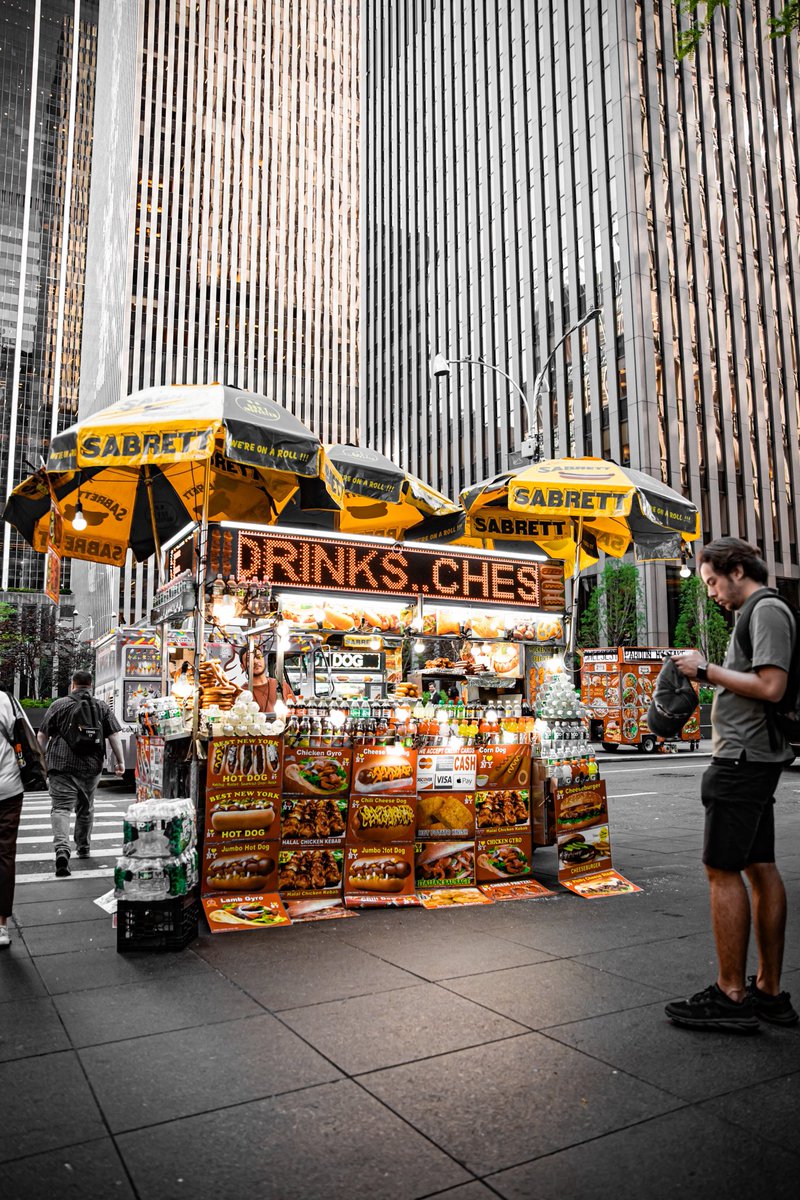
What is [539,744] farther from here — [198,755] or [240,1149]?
[240,1149]

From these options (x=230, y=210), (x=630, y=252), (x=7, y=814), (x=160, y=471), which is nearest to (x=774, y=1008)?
(x=7, y=814)

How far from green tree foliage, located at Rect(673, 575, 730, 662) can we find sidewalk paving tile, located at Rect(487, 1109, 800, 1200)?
4248 cm

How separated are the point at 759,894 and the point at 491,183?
7182 centimetres

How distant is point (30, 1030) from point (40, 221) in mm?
165106

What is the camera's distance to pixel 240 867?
581cm

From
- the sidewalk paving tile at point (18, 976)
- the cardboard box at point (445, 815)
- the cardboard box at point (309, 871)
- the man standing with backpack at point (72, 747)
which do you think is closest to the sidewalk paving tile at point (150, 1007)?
the sidewalk paving tile at point (18, 976)

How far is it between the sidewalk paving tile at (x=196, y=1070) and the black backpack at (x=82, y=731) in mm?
5068

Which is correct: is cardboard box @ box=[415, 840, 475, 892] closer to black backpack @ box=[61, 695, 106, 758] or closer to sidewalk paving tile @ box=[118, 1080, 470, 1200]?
sidewalk paving tile @ box=[118, 1080, 470, 1200]

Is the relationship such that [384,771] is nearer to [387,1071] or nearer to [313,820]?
[313,820]

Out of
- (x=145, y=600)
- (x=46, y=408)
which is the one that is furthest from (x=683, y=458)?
(x=46, y=408)

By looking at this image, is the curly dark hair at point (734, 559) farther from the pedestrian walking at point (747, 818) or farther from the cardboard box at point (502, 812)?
the cardboard box at point (502, 812)

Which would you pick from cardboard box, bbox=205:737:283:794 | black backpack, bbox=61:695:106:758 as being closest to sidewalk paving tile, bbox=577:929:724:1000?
cardboard box, bbox=205:737:283:794

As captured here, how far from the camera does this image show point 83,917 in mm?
5977

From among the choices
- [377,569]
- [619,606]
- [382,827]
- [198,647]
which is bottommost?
[382,827]
